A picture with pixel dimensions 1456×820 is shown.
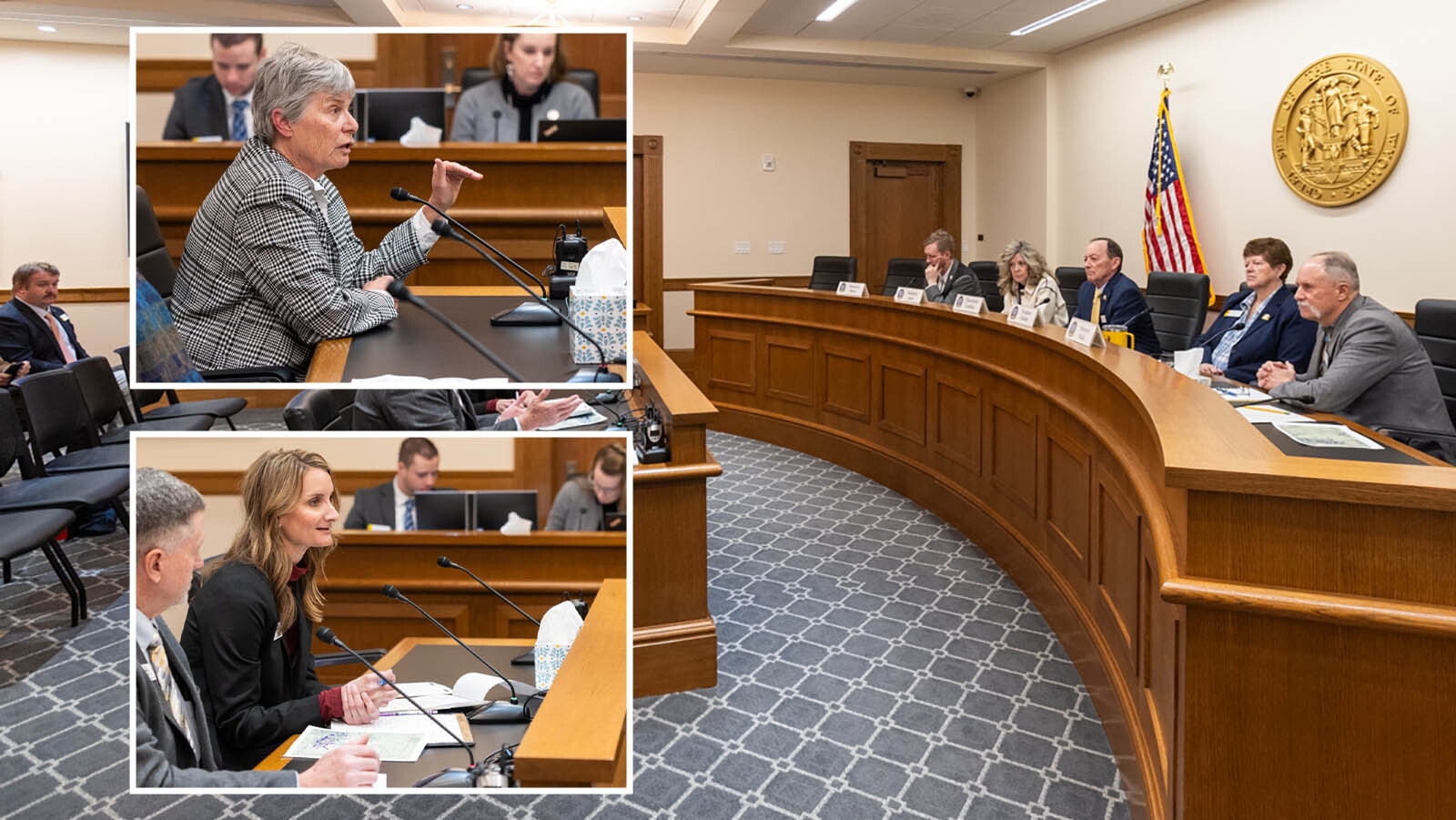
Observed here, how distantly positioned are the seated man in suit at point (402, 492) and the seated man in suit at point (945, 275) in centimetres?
526

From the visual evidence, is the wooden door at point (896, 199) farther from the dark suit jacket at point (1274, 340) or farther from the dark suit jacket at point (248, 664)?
the dark suit jacket at point (248, 664)

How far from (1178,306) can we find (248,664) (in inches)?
212

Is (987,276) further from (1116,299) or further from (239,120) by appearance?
(239,120)

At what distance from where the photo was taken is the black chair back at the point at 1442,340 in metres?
3.59

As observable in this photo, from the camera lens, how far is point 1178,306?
545 cm

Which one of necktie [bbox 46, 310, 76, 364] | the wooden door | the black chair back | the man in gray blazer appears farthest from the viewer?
the wooden door

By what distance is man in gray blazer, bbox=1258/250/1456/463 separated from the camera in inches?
126

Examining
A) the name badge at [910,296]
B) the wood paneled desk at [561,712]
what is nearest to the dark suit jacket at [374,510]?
the wood paneled desk at [561,712]

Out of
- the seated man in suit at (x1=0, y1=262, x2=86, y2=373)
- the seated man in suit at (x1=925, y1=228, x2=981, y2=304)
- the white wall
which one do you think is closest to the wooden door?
the white wall

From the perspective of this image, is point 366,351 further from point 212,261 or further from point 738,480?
point 738,480

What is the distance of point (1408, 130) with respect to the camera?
18.3 feet

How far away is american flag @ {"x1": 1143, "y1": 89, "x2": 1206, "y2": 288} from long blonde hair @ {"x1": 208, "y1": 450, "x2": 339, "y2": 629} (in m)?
7.15

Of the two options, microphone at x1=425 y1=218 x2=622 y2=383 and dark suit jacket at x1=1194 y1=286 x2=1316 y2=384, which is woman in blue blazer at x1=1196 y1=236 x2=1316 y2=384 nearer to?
dark suit jacket at x1=1194 y1=286 x2=1316 y2=384

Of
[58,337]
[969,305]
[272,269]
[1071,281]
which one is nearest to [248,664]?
[272,269]
